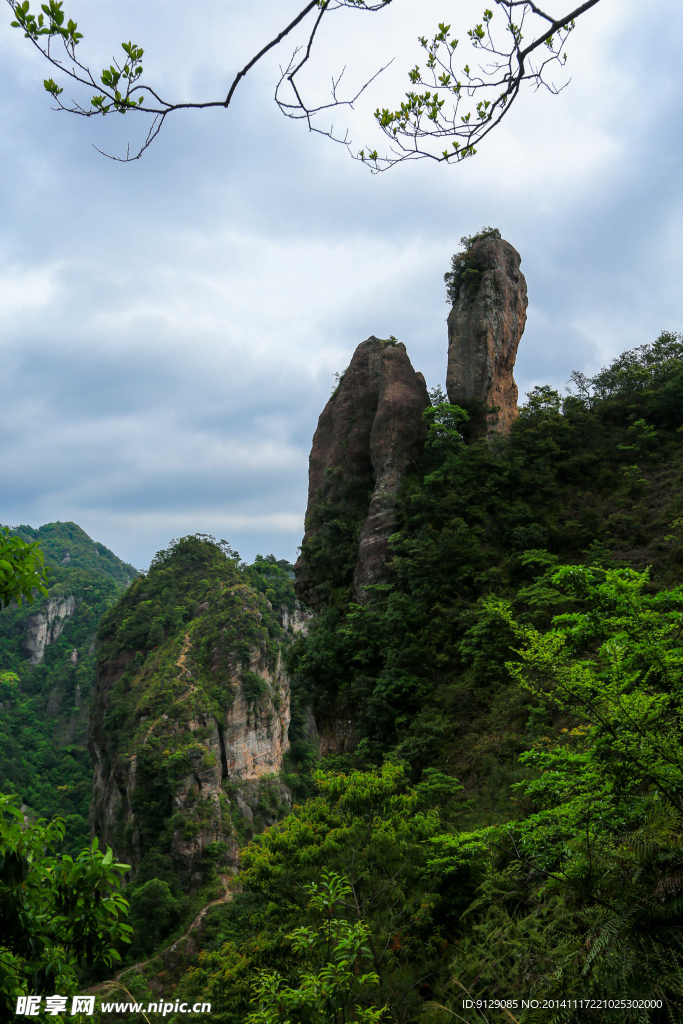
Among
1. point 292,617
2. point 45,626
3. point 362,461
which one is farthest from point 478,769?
point 45,626

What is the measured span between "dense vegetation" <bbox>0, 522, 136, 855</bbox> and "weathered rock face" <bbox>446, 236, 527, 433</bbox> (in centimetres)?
4026

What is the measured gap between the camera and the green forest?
3.35 m

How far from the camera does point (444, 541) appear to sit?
14211mm

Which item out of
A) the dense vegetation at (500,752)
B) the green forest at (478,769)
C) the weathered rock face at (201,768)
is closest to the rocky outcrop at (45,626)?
the weathered rock face at (201,768)

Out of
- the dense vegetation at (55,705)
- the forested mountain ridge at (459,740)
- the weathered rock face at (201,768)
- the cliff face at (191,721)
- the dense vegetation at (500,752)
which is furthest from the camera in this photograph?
the dense vegetation at (55,705)

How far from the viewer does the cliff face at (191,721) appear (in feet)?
99.5

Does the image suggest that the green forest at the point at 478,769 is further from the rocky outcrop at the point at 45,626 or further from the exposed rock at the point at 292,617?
the rocky outcrop at the point at 45,626

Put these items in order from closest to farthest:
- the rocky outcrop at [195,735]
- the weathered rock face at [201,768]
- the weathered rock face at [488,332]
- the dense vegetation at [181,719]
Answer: the weathered rock face at [488,332], the dense vegetation at [181,719], the weathered rock face at [201,768], the rocky outcrop at [195,735]

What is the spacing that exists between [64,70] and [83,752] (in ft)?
210

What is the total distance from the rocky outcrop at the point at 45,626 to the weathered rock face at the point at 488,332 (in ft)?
206

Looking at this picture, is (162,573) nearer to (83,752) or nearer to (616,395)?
(83,752)

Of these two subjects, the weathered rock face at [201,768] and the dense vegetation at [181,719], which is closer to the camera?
the dense vegetation at [181,719]

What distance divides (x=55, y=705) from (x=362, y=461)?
56.1 m

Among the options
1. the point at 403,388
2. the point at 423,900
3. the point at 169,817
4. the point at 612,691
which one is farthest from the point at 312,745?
the point at 612,691
